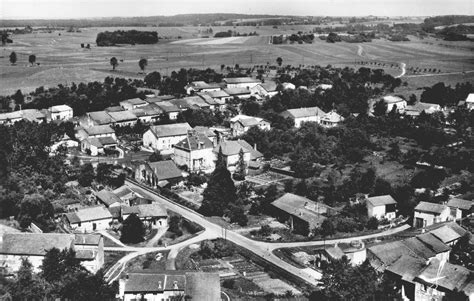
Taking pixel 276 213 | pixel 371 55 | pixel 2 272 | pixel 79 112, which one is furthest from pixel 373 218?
pixel 371 55

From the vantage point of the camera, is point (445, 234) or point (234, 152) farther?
point (234, 152)

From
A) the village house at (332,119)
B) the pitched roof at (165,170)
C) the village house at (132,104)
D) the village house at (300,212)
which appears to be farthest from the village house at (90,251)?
the village house at (332,119)

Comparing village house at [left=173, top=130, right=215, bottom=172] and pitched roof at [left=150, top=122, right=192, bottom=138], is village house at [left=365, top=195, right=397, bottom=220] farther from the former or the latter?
pitched roof at [left=150, top=122, right=192, bottom=138]

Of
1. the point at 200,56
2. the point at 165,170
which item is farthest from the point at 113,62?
the point at 165,170

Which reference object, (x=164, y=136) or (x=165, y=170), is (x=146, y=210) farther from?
(x=164, y=136)

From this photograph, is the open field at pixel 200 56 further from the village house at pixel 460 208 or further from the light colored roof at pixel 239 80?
the village house at pixel 460 208

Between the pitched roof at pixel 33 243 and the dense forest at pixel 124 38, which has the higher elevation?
the dense forest at pixel 124 38

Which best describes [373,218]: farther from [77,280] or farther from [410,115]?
[410,115]
